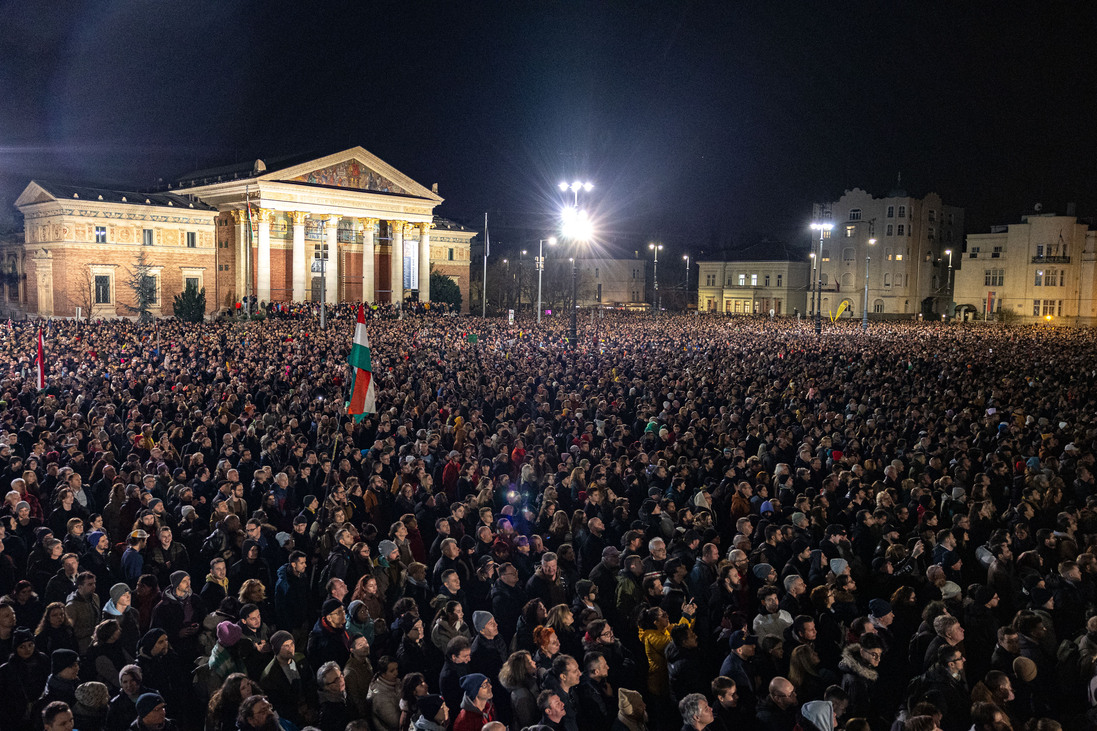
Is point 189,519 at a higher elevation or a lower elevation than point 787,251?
lower

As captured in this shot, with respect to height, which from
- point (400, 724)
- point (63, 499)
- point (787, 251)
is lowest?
point (400, 724)

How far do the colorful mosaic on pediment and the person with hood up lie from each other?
5350 cm

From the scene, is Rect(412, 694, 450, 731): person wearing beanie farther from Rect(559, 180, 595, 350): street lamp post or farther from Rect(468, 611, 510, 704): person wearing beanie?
Rect(559, 180, 595, 350): street lamp post

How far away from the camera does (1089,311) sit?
205 feet

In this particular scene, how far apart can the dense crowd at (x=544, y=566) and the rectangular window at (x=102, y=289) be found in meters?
37.7

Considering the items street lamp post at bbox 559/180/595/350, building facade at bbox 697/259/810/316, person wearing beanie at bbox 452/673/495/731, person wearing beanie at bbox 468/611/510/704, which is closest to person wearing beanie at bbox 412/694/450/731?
person wearing beanie at bbox 452/673/495/731

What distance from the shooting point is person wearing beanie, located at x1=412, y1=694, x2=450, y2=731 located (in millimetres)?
5000

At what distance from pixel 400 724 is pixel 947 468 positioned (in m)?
9.13

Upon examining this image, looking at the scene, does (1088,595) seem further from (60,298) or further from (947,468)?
(60,298)

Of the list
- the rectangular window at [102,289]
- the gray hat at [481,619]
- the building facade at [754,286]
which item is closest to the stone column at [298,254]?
the rectangular window at [102,289]

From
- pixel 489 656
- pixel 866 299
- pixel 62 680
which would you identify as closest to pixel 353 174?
pixel 866 299

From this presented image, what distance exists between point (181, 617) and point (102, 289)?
166ft

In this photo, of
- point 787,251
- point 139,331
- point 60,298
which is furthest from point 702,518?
point 787,251

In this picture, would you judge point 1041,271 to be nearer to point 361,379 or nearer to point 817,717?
point 361,379
